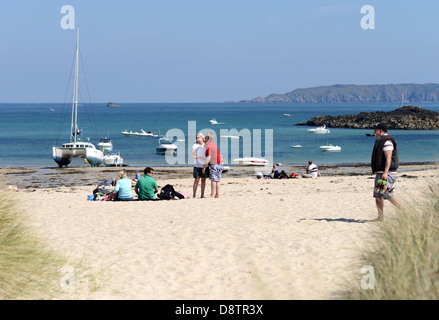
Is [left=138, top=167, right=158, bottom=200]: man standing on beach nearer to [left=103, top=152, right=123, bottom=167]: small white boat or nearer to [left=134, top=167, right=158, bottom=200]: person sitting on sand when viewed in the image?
[left=134, top=167, right=158, bottom=200]: person sitting on sand

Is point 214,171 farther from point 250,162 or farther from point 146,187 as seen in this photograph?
point 250,162

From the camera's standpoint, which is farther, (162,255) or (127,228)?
(127,228)

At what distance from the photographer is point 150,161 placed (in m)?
47.4

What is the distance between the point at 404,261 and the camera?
537 cm

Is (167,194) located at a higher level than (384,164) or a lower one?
lower

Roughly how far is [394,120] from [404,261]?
336ft

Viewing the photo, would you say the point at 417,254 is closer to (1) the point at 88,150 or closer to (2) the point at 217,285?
(2) the point at 217,285

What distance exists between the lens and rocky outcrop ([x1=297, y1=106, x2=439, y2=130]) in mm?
98938

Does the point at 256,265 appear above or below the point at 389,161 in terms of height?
below

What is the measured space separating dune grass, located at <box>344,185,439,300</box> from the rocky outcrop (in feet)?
298

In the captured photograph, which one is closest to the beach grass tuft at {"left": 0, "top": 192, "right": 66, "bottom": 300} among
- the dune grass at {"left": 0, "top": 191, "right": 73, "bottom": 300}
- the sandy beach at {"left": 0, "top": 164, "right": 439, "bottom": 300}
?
the dune grass at {"left": 0, "top": 191, "right": 73, "bottom": 300}

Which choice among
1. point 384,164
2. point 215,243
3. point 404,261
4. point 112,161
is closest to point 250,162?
point 112,161
